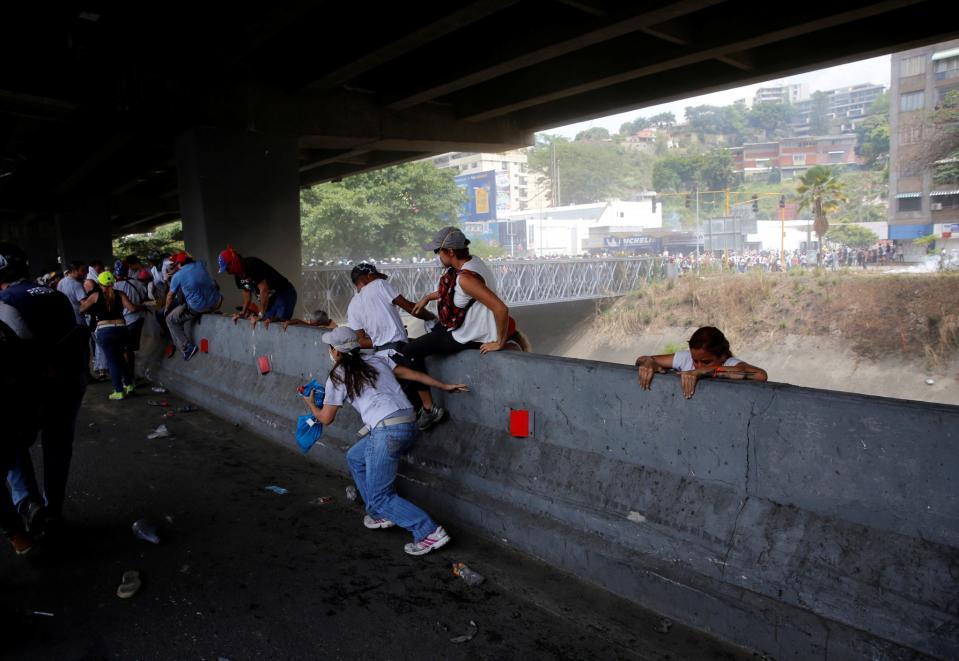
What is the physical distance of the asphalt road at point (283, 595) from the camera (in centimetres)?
370

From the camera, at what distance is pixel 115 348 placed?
10.8 meters

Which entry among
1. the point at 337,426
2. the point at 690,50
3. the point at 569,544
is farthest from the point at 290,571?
the point at 690,50

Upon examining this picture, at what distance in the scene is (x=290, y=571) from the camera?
464cm

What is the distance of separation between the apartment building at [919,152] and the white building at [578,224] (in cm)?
4708

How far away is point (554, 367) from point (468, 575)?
1460 mm

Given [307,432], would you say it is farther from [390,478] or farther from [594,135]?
[594,135]

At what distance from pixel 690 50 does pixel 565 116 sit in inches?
222

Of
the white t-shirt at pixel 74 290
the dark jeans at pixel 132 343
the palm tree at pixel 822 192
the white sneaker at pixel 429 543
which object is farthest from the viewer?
the palm tree at pixel 822 192

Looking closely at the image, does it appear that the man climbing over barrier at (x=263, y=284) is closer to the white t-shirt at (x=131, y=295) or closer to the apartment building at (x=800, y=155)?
the white t-shirt at (x=131, y=295)

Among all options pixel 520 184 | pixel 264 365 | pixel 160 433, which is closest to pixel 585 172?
pixel 520 184

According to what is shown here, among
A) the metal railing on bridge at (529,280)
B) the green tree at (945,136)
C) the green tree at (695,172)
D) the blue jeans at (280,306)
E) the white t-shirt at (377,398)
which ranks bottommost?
the metal railing on bridge at (529,280)

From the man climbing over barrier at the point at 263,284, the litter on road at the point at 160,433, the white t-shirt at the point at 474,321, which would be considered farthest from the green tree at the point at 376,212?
the white t-shirt at the point at 474,321

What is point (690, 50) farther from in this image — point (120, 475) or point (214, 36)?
point (120, 475)

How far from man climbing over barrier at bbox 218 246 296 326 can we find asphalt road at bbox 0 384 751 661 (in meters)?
3.67
